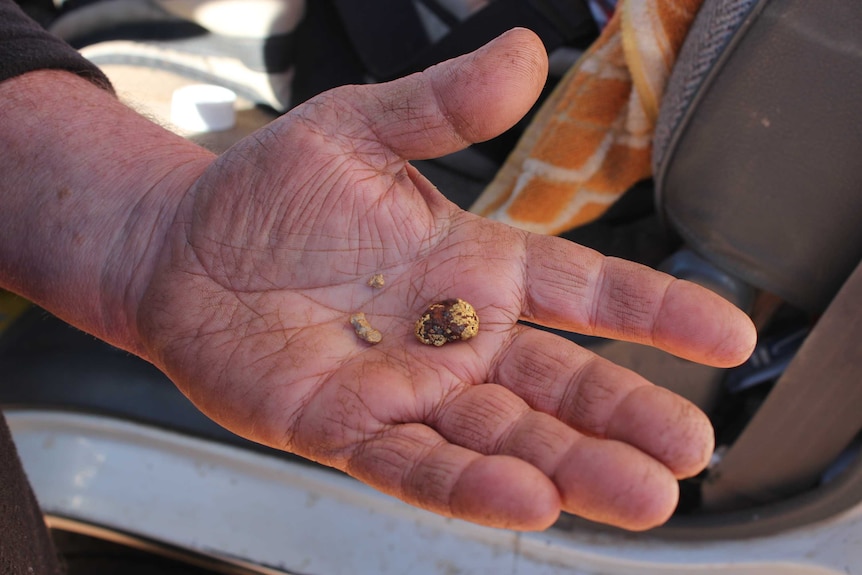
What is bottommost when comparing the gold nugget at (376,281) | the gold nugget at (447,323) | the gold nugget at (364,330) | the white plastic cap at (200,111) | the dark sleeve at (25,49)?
the white plastic cap at (200,111)

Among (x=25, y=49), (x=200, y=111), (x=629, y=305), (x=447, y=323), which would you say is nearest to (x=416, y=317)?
(x=447, y=323)

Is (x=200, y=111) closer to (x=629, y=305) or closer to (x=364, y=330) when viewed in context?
(x=364, y=330)

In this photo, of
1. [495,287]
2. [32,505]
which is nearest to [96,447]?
[32,505]

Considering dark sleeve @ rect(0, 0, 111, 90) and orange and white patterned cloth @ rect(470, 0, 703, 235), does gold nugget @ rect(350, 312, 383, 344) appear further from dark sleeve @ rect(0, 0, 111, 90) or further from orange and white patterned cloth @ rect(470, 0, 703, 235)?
dark sleeve @ rect(0, 0, 111, 90)

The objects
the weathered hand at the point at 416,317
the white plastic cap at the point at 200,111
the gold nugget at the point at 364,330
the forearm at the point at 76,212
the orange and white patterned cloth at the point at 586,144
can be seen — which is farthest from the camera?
the white plastic cap at the point at 200,111

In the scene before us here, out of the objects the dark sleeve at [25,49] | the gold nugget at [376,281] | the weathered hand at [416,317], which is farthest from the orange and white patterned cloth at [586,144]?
the dark sleeve at [25,49]

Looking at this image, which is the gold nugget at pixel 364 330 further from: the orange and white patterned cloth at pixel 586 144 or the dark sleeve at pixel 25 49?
the dark sleeve at pixel 25 49
